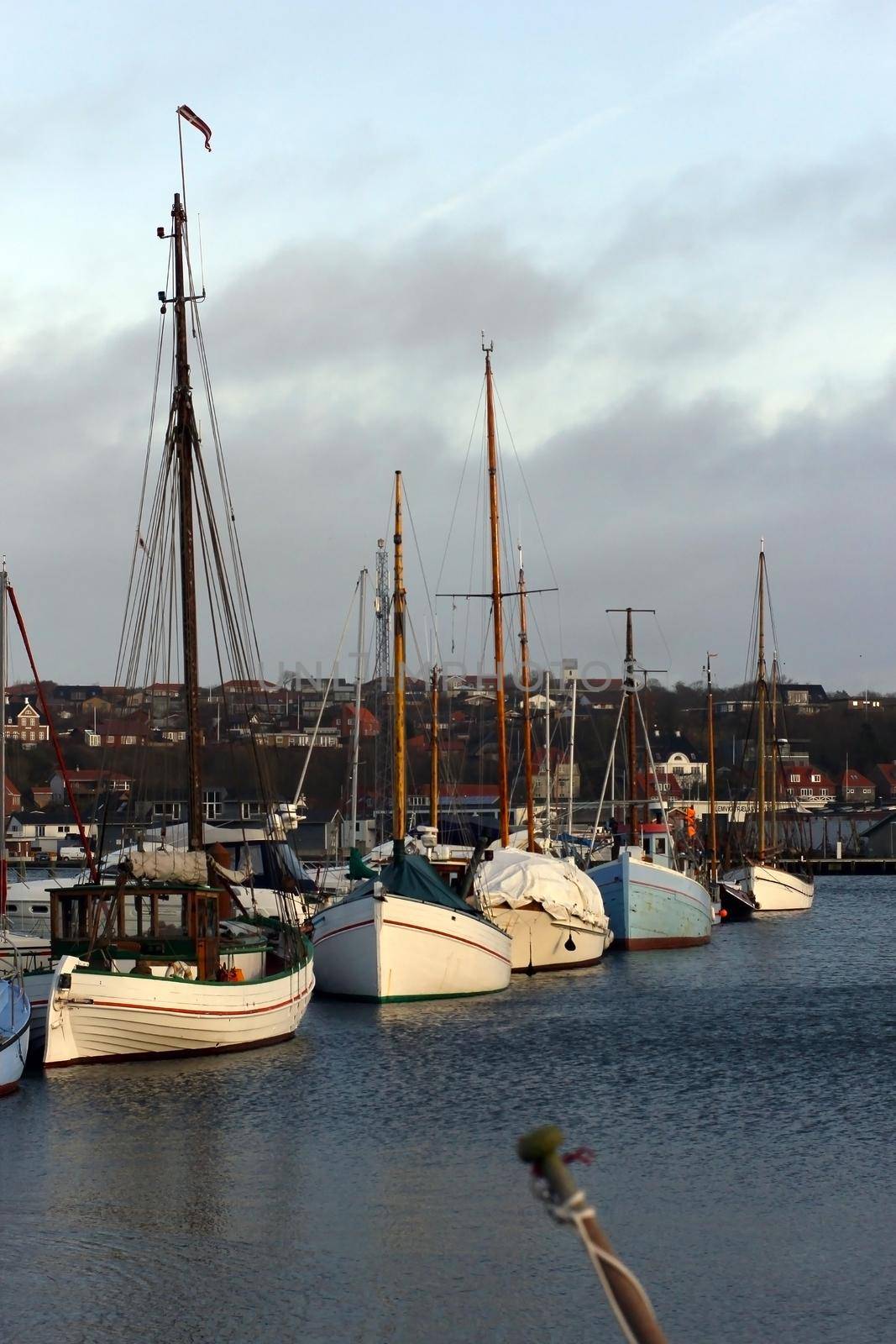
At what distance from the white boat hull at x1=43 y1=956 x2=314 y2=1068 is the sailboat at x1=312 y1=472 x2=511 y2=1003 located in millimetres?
7452

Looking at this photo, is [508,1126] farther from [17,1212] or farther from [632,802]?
[632,802]

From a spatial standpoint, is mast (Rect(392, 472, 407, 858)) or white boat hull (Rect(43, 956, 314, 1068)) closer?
white boat hull (Rect(43, 956, 314, 1068))

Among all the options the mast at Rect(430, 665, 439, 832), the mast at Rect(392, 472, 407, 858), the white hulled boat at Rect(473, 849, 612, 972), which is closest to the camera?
the mast at Rect(392, 472, 407, 858)

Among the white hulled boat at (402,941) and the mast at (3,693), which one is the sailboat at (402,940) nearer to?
the white hulled boat at (402,941)

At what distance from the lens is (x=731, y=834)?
9962cm

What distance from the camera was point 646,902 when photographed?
5781cm

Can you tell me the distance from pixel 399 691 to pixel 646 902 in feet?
64.7

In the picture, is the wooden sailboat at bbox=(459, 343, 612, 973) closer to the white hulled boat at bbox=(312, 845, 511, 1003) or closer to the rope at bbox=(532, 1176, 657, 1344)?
the white hulled boat at bbox=(312, 845, 511, 1003)

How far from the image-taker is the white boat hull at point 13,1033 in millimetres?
26297

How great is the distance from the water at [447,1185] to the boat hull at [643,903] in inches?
760

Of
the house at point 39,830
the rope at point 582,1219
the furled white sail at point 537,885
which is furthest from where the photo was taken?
the house at point 39,830

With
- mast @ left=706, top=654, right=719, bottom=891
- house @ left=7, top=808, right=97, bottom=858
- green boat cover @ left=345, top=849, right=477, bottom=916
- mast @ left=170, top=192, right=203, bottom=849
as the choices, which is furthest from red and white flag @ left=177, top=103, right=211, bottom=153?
house @ left=7, top=808, right=97, bottom=858

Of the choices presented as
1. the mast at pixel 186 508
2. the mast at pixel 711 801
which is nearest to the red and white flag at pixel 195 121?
the mast at pixel 186 508

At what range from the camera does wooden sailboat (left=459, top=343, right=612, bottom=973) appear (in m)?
46.3
